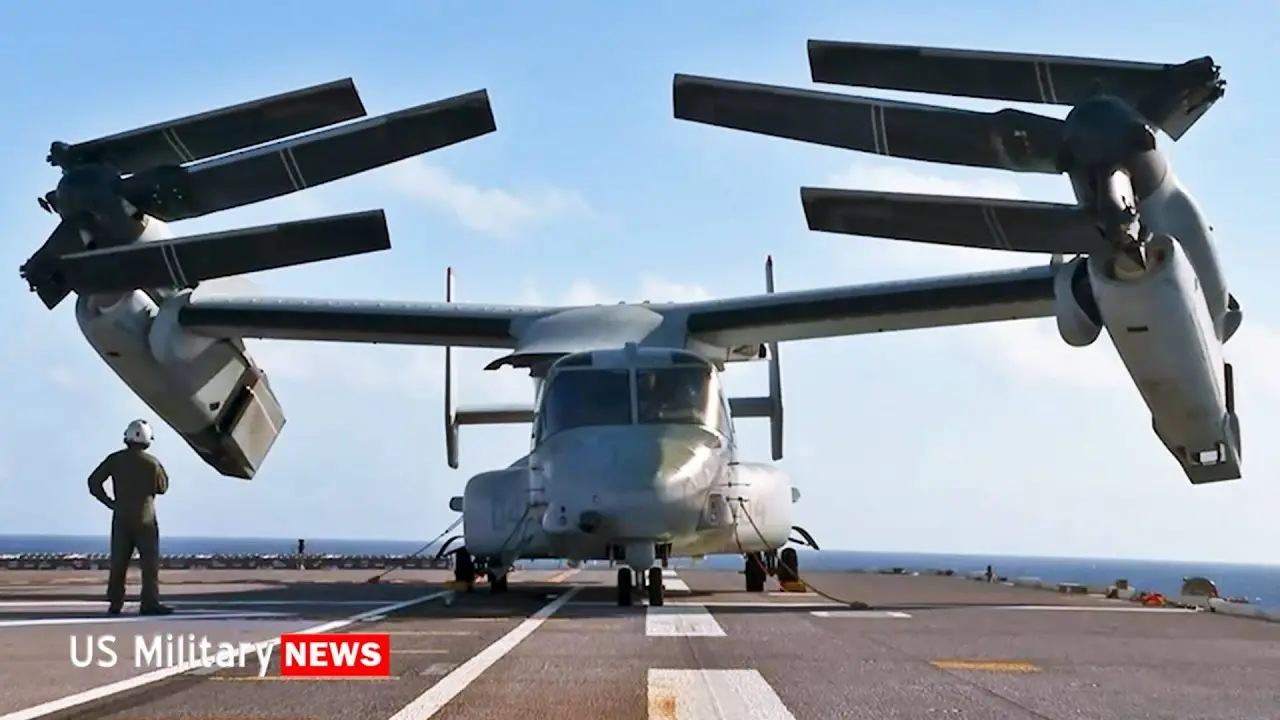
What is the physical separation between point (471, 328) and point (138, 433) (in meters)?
6.93

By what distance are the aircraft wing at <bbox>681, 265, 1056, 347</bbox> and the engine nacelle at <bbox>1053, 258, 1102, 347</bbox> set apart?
2.25 metres

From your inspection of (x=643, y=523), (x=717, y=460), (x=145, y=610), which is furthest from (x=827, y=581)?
(x=145, y=610)

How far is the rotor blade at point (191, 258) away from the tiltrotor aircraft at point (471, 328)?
0.02 meters

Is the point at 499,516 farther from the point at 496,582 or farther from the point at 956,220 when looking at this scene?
the point at 956,220

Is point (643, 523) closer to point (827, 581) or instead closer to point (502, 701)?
point (502, 701)

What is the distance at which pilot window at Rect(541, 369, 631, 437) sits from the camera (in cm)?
1438

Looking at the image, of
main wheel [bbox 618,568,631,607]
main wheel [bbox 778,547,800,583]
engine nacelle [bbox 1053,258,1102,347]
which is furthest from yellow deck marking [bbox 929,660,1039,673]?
main wheel [bbox 778,547,800,583]

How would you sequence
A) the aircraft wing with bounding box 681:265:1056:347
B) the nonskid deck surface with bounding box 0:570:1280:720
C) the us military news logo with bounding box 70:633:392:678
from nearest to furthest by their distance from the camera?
the nonskid deck surface with bounding box 0:570:1280:720 → the us military news logo with bounding box 70:633:392:678 → the aircraft wing with bounding box 681:265:1056:347

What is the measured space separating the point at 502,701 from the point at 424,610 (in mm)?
7016

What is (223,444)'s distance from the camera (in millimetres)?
18125

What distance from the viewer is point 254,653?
7.81m

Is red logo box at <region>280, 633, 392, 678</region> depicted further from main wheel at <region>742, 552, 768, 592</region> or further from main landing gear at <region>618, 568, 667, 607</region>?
main wheel at <region>742, 552, 768, 592</region>

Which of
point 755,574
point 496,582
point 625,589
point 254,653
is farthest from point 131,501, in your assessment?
point 755,574

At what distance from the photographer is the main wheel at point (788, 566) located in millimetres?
19094
